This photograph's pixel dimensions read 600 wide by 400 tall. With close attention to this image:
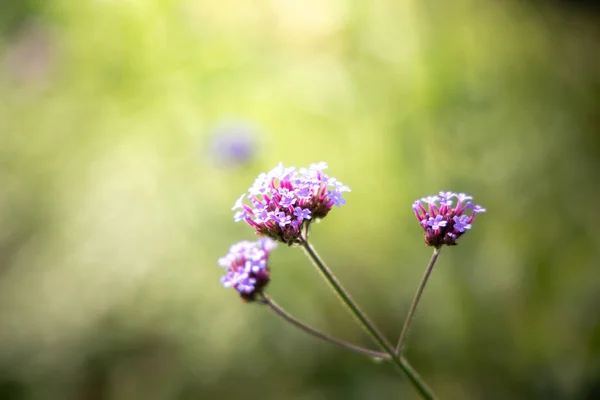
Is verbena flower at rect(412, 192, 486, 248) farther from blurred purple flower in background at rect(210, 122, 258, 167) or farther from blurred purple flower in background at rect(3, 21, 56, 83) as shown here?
blurred purple flower in background at rect(3, 21, 56, 83)

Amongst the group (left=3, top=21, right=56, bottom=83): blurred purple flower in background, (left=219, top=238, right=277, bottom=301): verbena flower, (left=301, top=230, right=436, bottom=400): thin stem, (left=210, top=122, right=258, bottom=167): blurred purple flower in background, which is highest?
(left=3, top=21, right=56, bottom=83): blurred purple flower in background

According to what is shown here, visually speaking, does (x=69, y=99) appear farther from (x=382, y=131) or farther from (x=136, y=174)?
(x=382, y=131)

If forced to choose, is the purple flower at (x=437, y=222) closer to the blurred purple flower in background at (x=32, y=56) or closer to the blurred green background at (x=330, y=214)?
the blurred green background at (x=330, y=214)

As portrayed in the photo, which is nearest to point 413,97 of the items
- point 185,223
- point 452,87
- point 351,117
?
point 452,87

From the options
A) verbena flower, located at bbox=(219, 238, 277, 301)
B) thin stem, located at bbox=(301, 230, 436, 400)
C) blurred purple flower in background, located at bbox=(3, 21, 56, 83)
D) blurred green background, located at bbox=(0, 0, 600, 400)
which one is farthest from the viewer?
blurred purple flower in background, located at bbox=(3, 21, 56, 83)

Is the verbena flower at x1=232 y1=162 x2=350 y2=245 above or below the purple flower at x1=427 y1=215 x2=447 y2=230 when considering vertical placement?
above

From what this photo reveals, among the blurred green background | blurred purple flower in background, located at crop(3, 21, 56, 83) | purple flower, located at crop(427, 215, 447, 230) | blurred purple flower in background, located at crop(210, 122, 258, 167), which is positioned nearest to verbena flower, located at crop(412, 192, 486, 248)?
purple flower, located at crop(427, 215, 447, 230)
